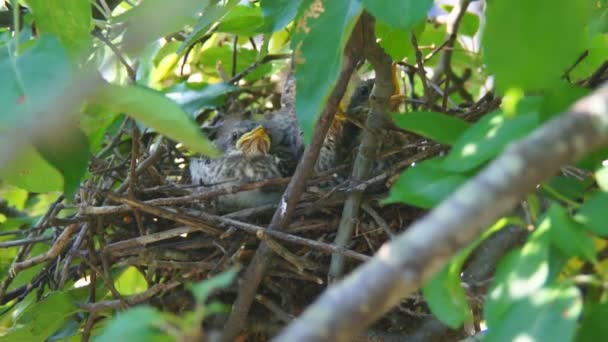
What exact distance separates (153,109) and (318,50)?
0.30 metres

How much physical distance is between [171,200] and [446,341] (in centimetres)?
59

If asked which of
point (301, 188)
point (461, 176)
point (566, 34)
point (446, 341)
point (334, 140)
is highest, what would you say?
point (566, 34)

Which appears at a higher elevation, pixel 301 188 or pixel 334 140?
pixel 301 188

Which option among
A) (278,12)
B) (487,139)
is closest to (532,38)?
(487,139)

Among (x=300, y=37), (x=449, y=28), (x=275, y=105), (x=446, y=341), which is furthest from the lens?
(x=275, y=105)

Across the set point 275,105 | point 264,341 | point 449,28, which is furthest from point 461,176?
point 275,105

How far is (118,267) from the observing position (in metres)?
1.83

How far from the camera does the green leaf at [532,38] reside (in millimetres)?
789

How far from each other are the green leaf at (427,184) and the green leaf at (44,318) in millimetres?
1059

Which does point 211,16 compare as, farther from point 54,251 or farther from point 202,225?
point 54,251

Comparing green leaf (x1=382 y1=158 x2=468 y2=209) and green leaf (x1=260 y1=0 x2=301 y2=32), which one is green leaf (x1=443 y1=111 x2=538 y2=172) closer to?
green leaf (x1=382 y1=158 x2=468 y2=209)

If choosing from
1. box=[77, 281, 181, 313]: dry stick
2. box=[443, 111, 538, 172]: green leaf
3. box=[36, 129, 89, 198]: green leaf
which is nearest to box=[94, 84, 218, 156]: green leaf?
box=[36, 129, 89, 198]: green leaf

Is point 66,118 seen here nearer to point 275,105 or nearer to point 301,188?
point 301,188

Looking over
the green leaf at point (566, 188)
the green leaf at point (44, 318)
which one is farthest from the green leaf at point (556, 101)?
the green leaf at point (44, 318)
